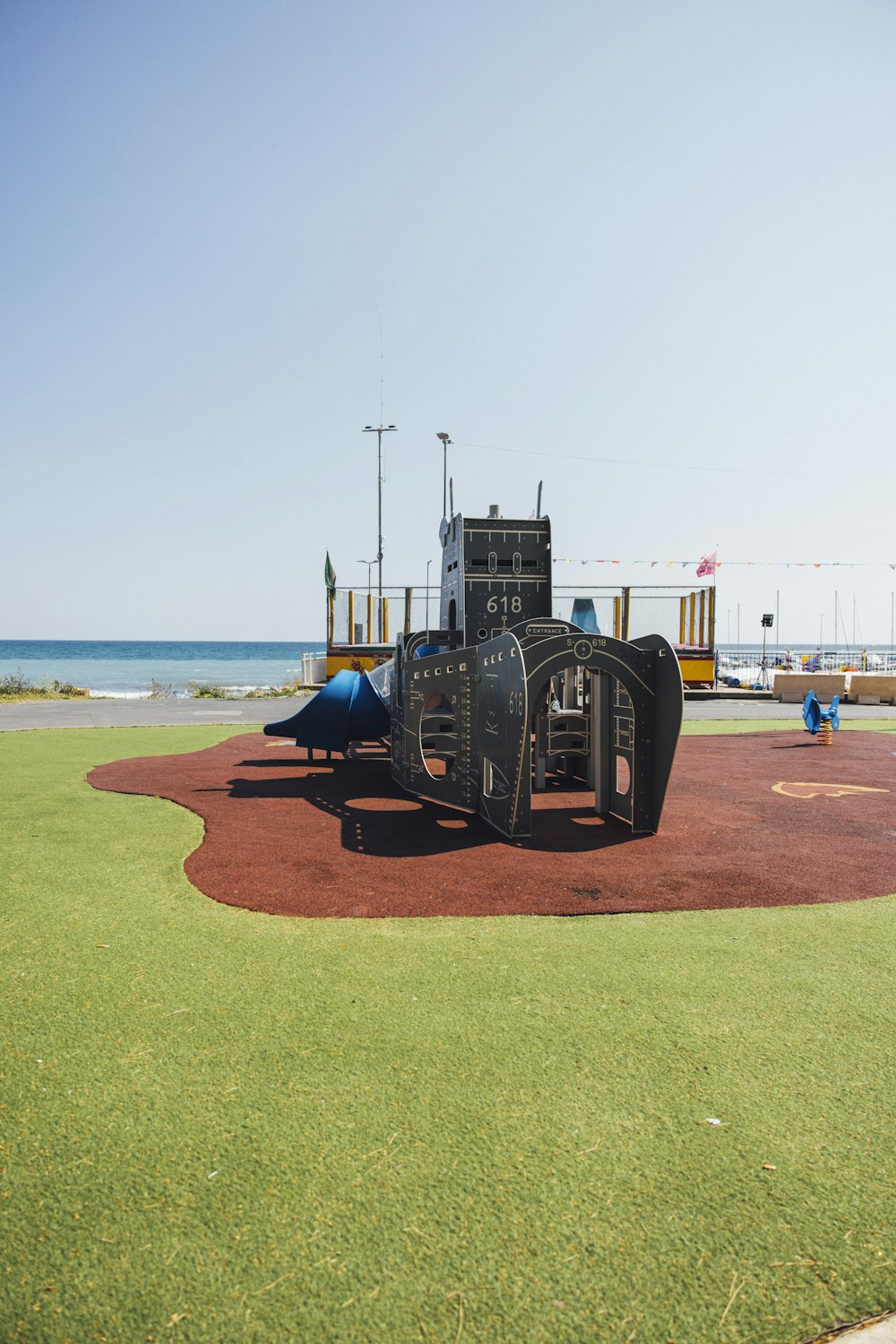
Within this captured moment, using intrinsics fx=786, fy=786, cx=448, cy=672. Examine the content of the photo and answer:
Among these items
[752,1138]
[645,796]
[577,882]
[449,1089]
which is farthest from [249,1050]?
[645,796]

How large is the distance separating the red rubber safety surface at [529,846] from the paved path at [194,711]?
294 inches

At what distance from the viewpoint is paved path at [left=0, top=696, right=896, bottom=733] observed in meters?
18.1

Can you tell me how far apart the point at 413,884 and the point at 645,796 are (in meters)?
2.69

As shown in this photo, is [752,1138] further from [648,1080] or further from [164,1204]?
[164,1204]

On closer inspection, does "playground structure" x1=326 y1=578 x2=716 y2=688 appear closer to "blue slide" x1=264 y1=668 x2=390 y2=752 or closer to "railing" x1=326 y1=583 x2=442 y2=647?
"railing" x1=326 y1=583 x2=442 y2=647

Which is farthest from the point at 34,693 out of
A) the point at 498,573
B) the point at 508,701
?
the point at 508,701

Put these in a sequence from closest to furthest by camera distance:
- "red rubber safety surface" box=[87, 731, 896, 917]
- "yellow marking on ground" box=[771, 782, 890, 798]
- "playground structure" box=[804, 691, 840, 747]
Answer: "red rubber safety surface" box=[87, 731, 896, 917], "yellow marking on ground" box=[771, 782, 890, 798], "playground structure" box=[804, 691, 840, 747]

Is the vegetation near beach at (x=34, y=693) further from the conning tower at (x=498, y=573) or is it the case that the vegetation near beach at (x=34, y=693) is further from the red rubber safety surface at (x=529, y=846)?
the conning tower at (x=498, y=573)

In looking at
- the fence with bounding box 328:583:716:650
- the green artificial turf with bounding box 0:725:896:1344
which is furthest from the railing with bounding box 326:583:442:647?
the green artificial turf with bounding box 0:725:896:1344

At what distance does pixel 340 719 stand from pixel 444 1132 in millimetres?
8872

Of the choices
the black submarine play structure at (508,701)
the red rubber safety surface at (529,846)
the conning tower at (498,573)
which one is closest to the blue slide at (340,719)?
the black submarine play structure at (508,701)

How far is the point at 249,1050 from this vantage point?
3.30 metres

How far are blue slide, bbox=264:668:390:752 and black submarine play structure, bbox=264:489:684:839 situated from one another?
0.02 meters

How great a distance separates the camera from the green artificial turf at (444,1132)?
80.7 inches
